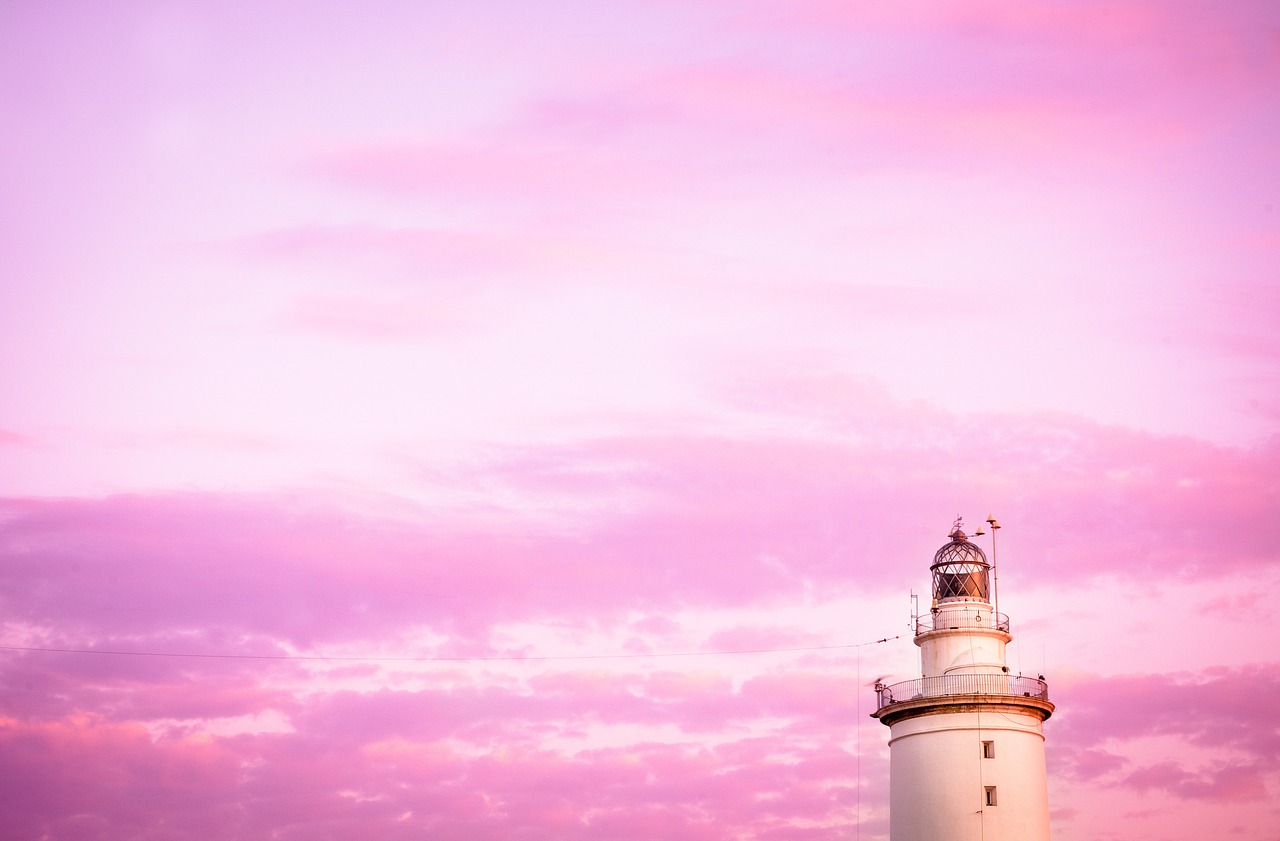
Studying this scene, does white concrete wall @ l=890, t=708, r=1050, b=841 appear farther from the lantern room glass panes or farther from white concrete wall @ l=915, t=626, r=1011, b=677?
the lantern room glass panes

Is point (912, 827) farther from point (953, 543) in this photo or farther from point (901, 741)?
point (953, 543)

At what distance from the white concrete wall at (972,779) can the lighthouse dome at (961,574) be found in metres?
Answer: 4.74

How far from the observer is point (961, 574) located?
260 feet

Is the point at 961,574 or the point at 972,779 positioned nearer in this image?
the point at 972,779

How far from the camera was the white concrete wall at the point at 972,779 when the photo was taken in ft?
248

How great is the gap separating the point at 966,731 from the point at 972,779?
5.84ft

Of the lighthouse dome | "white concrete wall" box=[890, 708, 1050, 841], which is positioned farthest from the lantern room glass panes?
"white concrete wall" box=[890, 708, 1050, 841]

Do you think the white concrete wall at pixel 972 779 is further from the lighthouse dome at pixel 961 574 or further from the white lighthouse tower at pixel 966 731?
the lighthouse dome at pixel 961 574

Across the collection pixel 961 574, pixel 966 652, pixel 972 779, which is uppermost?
pixel 961 574

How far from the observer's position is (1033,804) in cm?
7606

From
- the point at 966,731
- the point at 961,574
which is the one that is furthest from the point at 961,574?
the point at 966,731

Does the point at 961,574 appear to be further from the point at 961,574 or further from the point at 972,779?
the point at 972,779

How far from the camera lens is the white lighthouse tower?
75.9 m

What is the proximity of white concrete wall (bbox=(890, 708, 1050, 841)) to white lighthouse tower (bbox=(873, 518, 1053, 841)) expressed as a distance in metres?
0.04
